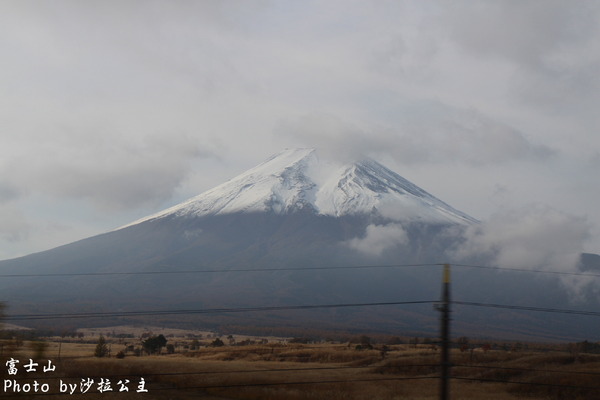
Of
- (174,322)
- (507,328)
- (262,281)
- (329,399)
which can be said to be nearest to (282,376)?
(329,399)

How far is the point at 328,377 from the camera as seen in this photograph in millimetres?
32469

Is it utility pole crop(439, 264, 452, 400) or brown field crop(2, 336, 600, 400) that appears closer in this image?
utility pole crop(439, 264, 452, 400)

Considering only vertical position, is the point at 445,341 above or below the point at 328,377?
above

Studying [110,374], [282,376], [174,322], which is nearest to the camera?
[110,374]

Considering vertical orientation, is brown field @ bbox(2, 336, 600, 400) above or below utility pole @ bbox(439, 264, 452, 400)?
below

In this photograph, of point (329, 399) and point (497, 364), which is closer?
point (329, 399)

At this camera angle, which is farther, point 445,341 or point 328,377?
point 328,377

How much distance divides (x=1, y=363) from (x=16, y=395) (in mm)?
1204

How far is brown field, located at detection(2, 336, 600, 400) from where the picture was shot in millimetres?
24955

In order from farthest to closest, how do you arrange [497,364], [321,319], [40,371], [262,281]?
[262,281] < [321,319] < [497,364] < [40,371]

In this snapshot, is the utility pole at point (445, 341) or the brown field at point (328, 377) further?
the brown field at point (328, 377)

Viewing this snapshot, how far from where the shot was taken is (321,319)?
503ft

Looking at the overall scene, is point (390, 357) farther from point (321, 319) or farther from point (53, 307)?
point (321, 319)

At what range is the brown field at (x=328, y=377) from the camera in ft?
81.9
